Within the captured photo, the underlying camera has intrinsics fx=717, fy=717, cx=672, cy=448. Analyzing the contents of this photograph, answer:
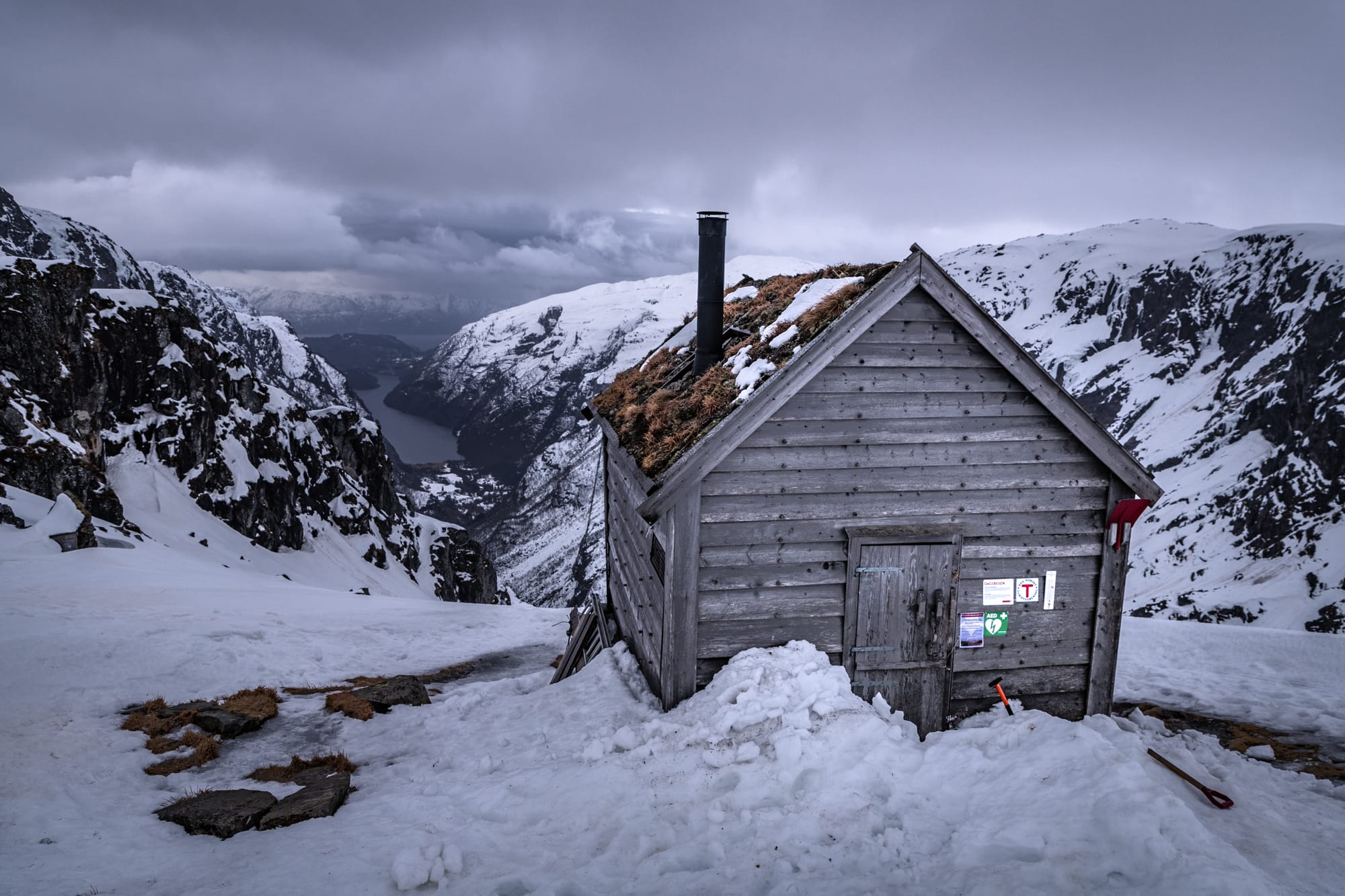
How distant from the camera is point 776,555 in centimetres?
900

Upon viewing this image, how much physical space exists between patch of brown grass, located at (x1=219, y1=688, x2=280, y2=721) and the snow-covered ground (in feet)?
0.93

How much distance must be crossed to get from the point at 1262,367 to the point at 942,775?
221689mm

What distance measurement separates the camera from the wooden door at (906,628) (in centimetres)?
923

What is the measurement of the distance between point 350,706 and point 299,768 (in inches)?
87.4

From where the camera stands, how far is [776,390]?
8508 millimetres

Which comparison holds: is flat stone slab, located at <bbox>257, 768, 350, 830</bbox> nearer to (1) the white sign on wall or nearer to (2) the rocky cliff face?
(1) the white sign on wall

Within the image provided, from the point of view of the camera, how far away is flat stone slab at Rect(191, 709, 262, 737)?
9.47 meters

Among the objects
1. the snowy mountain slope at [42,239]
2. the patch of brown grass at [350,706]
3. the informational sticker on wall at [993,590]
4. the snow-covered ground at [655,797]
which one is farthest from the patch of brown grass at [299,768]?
the snowy mountain slope at [42,239]

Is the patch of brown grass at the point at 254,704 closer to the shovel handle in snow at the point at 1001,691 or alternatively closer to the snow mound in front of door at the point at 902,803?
the snow mound in front of door at the point at 902,803

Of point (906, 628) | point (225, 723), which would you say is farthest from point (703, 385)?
point (225, 723)

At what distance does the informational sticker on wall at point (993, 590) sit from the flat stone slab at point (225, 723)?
10.0 metres

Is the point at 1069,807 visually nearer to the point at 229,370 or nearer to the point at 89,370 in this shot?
the point at 89,370

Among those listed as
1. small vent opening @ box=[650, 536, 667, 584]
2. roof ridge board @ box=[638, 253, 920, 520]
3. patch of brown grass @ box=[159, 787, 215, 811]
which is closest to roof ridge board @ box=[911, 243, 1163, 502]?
roof ridge board @ box=[638, 253, 920, 520]

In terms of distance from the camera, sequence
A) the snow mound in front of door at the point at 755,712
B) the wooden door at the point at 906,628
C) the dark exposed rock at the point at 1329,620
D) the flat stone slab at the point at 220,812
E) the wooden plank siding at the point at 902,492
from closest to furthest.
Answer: the flat stone slab at the point at 220,812, the snow mound in front of door at the point at 755,712, the wooden plank siding at the point at 902,492, the wooden door at the point at 906,628, the dark exposed rock at the point at 1329,620
